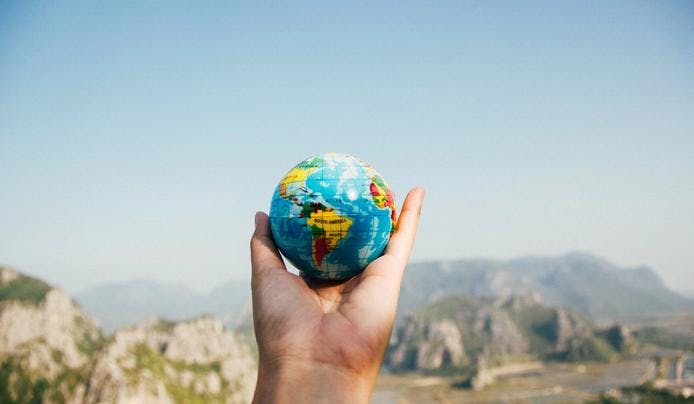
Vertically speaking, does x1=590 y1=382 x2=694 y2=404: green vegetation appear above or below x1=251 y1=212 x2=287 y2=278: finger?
below

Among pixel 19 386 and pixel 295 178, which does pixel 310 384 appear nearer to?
pixel 295 178

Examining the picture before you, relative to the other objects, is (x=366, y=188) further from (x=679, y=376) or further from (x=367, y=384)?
(x=679, y=376)

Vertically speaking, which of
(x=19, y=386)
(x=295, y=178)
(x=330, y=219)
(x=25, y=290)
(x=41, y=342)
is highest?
(x=295, y=178)

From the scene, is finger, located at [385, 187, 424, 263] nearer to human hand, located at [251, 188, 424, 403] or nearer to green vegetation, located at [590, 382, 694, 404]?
human hand, located at [251, 188, 424, 403]

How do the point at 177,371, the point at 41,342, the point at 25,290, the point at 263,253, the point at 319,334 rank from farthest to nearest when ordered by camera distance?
the point at 25,290 → the point at 41,342 → the point at 177,371 → the point at 263,253 → the point at 319,334

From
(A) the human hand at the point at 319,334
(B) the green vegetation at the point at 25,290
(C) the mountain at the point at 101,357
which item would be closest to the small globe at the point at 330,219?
(A) the human hand at the point at 319,334

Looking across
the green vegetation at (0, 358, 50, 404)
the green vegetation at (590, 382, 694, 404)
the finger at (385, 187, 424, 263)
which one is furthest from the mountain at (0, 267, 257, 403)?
the finger at (385, 187, 424, 263)

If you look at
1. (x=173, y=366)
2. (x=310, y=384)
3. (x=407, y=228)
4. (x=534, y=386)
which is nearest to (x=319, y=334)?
(x=310, y=384)
